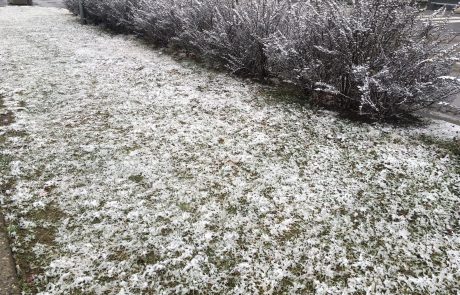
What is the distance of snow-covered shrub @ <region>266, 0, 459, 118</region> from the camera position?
12.7 ft

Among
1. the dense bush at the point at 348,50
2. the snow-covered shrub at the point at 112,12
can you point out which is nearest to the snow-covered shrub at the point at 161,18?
the snow-covered shrub at the point at 112,12

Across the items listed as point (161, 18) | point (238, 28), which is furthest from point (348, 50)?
point (161, 18)

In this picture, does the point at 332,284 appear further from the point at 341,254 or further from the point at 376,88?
the point at 376,88

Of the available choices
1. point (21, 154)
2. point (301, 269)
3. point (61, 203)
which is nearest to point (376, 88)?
point (301, 269)

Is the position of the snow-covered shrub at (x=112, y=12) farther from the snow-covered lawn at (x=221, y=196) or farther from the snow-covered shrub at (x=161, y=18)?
the snow-covered lawn at (x=221, y=196)

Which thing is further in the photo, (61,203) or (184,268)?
(61,203)

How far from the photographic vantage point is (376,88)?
404cm

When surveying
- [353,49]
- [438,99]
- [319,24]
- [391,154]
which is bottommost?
[391,154]

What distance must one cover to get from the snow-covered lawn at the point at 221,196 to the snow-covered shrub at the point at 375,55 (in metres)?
0.44

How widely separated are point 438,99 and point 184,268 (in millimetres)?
3607

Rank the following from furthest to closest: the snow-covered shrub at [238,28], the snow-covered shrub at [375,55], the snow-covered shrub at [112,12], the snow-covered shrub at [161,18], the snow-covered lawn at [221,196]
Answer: the snow-covered shrub at [112,12] → the snow-covered shrub at [161,18] → the snow-covered shrub at [238,28] → the snow-covered shrub at [375,55] → the snow-covered lawn at [221,196]

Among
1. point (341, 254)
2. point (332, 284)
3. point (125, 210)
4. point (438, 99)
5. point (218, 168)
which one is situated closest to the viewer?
point (332, 284)

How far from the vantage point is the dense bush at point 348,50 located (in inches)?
154

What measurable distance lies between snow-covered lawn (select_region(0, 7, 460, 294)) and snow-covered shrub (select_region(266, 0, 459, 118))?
1.43ft
